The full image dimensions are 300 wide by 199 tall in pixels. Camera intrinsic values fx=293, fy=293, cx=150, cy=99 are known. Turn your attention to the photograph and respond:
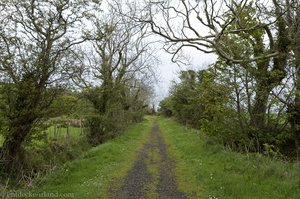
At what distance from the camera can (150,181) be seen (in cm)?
1025

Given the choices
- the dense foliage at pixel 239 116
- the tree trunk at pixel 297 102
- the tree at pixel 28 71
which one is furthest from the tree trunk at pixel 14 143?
the tree trunk at pixel 297 102

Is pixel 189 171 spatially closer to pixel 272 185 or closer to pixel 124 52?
pixel 272 185

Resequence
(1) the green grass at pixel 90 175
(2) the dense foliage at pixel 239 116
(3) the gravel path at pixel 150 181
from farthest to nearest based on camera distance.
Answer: (2) the dense foliage at pixel 239 116 → (1) the green grass at pixel 90 175 → (3) the gravel path at pixel 150 181

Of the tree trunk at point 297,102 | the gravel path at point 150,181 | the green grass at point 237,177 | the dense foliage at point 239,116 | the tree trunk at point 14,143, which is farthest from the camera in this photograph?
the dense foliage at point 239,116

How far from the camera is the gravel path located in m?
8.64

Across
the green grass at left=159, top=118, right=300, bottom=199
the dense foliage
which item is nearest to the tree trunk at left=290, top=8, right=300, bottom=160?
the dense foliage

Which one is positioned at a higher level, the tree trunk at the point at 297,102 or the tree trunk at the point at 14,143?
the tree trunk at the point at 297,102

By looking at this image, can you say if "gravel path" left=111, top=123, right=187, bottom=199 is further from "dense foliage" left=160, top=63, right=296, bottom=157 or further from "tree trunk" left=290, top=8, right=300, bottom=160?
"tree trunk" left=290, top=8, right=300, bottom=160

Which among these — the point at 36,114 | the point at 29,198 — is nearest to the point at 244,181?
the point at 29,198

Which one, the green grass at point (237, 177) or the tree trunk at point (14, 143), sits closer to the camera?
the green grass at point (237, 177)

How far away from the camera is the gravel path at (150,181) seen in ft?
28.4

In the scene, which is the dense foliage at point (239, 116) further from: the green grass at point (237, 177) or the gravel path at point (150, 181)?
the gravel path at point (150, 181)

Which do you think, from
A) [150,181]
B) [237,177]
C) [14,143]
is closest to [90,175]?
[150,181]

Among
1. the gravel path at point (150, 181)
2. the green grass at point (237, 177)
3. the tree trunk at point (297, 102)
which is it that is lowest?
the gravel path at point (150, 181)
